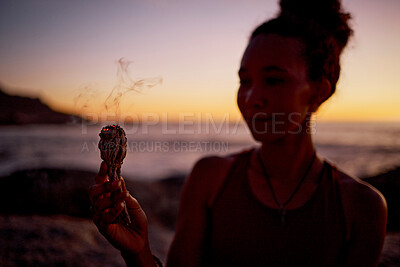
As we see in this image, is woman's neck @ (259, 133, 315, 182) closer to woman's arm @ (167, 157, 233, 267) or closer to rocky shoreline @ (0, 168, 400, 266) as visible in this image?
woman's arm @ (167, 157, 233, 267)

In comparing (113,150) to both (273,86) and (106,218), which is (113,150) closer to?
(106,218)

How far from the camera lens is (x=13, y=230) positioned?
3424mm

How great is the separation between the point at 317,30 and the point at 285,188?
132 cm

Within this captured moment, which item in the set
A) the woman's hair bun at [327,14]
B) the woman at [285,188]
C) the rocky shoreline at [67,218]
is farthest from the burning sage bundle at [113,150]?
the rocky shoreline at [67,218]

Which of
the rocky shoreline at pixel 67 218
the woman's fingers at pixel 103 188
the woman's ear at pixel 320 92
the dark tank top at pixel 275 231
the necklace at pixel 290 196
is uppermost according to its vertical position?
the woman's ear at pixel 320 92

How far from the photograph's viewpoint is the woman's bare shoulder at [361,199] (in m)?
1.89

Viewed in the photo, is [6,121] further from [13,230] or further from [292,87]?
[292,87]

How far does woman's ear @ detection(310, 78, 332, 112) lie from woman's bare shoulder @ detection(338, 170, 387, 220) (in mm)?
683

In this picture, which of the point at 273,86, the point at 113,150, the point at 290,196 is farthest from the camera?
the point at 290,196

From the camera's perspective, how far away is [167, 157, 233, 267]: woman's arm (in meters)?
2.00

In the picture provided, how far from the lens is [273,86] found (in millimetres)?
1801

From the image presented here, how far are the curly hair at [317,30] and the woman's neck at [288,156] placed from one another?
0.51m

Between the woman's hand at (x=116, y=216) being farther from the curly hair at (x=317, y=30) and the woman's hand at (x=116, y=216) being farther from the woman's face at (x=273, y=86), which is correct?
the curly hair at (x=317, y=30)

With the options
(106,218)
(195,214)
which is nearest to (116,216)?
(106,218)
